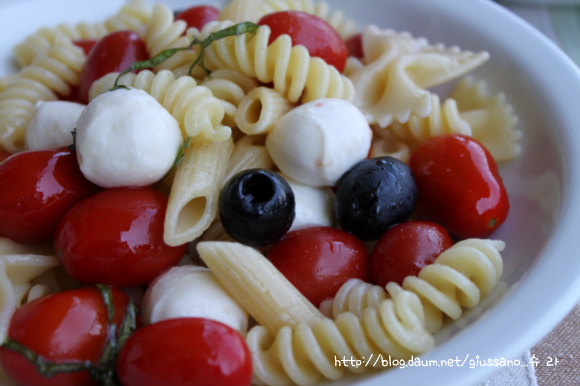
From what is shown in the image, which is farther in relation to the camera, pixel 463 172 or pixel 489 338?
pixel 463 172

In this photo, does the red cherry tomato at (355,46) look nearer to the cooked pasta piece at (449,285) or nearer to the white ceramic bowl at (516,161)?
the white ceramic bowl at (516,161)

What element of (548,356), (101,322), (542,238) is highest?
(542,238)

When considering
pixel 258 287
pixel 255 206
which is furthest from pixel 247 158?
pixel 258 287

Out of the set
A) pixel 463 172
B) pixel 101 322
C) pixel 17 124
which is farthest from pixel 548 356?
pixel 17 124

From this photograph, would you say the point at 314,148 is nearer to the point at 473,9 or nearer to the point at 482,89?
the point at 482,89

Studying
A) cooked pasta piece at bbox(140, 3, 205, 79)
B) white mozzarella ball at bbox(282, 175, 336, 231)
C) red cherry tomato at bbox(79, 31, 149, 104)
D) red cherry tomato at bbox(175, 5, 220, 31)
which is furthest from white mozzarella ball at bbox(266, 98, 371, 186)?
red cherry tomato at bbox(175, 5, 220, 31)

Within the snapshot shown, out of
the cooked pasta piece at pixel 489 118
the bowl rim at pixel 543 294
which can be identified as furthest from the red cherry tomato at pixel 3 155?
the cooked pasta piece at pixel 489 118
